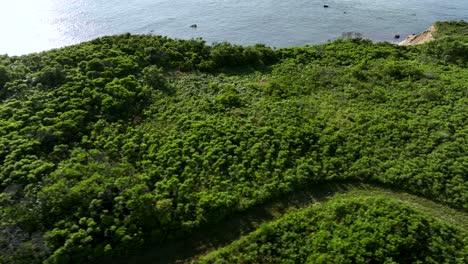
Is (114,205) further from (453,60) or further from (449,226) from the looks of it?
(453,60)

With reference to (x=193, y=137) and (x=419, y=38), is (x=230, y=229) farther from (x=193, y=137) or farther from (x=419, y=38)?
(x=419, y=38)

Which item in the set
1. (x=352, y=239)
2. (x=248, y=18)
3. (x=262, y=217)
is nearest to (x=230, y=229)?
(x=262, y=217)

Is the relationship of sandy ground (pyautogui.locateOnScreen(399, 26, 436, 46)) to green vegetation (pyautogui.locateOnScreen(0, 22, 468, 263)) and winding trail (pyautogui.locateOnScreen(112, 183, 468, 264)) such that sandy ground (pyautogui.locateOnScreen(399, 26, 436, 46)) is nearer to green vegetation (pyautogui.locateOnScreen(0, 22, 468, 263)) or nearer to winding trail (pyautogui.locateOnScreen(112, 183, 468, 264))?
green vegetation (pyautogui.locateOnScreen(0, 22, 468, 263))

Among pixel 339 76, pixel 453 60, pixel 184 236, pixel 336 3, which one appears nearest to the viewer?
pixel 184 236

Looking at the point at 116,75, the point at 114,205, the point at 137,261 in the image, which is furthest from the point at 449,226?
the point at 116,75

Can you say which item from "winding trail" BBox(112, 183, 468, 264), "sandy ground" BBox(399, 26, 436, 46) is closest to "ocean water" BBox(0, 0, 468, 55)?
"sandy ground" BBox(399, 26, 436, 46)

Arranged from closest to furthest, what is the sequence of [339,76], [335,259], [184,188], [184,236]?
[335,259] < [184,236] < [184,188] < [339,76]
